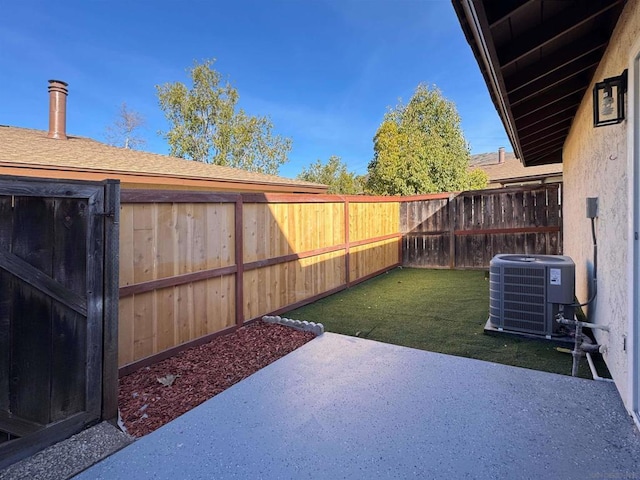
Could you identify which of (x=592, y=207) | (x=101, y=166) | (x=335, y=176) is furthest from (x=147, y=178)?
(x=335, y=176)

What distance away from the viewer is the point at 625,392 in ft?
7.34

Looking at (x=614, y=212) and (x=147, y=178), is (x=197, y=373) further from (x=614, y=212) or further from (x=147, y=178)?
(x=147, y=178)

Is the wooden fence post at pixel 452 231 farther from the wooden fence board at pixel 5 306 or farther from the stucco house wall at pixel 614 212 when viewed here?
the wooden fence board at pixel 5 306

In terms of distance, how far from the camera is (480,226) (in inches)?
317

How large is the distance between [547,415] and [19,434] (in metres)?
3.08

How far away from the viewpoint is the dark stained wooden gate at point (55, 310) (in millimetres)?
1805

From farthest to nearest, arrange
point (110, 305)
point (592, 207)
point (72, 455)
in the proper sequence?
1. point (592, 207)
2. point (110, 305)
3. point (72, 455)

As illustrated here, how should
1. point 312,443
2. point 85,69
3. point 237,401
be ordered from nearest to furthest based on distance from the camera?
point 312,443, point 237,401, point 85,69

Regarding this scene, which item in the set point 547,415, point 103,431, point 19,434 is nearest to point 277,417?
point 103,431

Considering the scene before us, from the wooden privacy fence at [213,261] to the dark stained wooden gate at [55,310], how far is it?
2.59 feet

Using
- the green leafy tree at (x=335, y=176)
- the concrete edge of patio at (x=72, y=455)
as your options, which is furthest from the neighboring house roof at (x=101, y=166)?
the green leafy tree at (x=335, y=176)

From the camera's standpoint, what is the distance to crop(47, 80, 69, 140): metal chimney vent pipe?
8.08 metres

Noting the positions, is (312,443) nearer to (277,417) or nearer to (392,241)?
(277,417)

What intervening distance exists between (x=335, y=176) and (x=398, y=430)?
64.4ft
